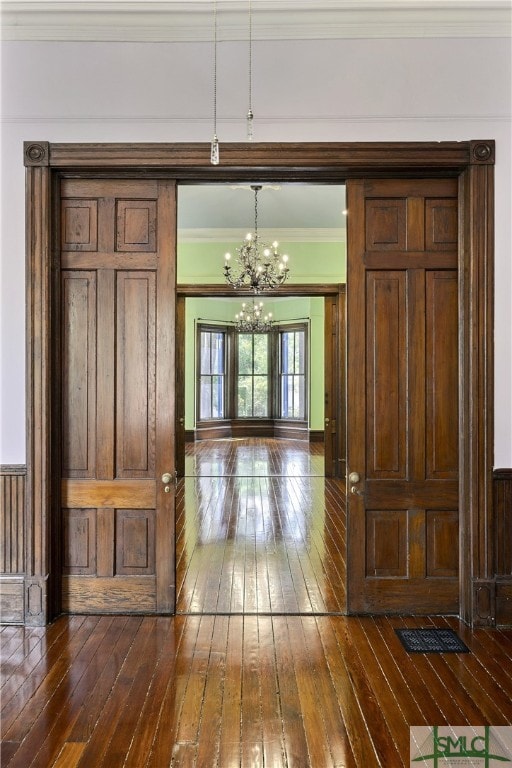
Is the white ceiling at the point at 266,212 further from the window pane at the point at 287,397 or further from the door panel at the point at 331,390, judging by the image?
the window pane at the point at 287,397

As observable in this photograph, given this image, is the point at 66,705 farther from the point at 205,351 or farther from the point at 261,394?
the point at 261,394

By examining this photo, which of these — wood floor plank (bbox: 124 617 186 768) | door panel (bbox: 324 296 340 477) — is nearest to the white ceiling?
door panel (bbox: 324 296 340 477)

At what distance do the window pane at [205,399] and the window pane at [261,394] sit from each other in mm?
1307

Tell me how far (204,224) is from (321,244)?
189 centimetres

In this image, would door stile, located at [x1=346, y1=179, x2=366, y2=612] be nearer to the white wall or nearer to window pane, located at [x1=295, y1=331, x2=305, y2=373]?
the white wall

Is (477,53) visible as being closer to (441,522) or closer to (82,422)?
(441,522)

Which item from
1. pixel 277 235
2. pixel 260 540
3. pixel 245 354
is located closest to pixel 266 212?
pixel 277 235

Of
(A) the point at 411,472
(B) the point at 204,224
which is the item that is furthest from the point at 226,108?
(B) the point at 204,224

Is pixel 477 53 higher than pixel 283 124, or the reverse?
pixel 477 53

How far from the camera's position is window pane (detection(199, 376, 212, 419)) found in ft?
43.2

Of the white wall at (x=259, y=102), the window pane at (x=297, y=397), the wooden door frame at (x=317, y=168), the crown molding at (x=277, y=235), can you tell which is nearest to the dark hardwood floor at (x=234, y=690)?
the wooden door frame at (x=317, y=168)

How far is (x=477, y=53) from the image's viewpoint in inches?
137

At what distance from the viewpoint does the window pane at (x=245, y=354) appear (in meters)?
14.1

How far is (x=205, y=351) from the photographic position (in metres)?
13.3
